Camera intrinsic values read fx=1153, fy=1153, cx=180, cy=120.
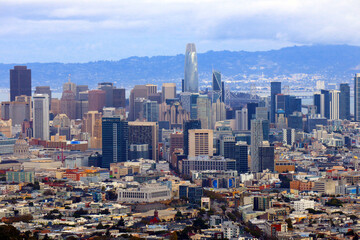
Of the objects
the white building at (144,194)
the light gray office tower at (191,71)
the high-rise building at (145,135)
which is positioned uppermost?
the light gray office tower at (191,71)

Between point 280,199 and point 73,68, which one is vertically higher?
point 73,68

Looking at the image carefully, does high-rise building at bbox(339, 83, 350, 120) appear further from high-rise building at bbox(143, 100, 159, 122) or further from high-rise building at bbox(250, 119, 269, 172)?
high-rise building at bbox(250, 119, 269, 172)

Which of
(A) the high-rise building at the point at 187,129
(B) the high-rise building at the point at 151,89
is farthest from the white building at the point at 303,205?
(B) the high-rise building at the point at 151,89

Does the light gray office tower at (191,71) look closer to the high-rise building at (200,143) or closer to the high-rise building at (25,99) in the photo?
the high-rise building at (25,99)

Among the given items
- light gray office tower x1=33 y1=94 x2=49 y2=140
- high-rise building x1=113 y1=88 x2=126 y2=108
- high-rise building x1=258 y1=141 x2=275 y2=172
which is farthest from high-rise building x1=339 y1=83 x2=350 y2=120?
high-rise building x1=258 y1=141 x2=275 y2=172

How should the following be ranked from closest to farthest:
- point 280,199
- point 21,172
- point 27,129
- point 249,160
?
1. point 280,199
2. point 21,172
3. point 249,160
4. point 27,129

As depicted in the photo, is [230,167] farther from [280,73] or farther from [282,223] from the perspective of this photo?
[280,73]

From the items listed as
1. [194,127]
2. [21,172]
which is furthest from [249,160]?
[21,172]
